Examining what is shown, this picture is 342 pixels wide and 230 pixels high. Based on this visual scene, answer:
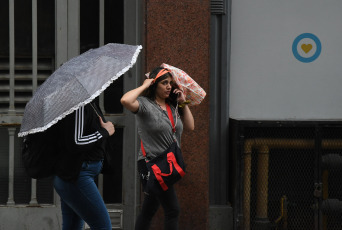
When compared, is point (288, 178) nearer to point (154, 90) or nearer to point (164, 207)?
point (164, 207)

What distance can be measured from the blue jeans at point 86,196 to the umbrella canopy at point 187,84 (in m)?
1.25

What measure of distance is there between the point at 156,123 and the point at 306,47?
2521 millimetres

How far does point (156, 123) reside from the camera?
16.8 ft

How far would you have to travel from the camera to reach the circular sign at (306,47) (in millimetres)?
6914

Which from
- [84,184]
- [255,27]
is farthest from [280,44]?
[84,184]

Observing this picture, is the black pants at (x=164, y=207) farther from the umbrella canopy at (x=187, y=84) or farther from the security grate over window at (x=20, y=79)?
the security grate over window at (x=20, y=79)

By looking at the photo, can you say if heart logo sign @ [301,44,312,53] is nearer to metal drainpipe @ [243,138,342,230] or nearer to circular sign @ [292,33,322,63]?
circular sign @ [292,33,322,63]

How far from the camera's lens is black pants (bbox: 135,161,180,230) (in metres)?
5.21

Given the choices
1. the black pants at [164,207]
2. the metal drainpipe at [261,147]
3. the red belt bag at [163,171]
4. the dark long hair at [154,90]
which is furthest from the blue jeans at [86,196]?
the metal drainpipe at [261,147]

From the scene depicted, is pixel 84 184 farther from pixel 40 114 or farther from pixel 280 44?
pixel 280 44

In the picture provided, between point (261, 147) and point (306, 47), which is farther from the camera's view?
point (306, 47)

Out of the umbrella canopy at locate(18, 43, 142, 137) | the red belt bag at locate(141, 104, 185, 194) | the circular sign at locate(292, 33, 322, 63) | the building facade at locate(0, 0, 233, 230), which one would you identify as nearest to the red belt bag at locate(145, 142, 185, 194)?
the red belt bag at locate(141, 104, 185, 194)

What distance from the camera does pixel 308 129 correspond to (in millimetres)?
6457

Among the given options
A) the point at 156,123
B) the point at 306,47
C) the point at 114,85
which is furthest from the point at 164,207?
the point at 306,47
